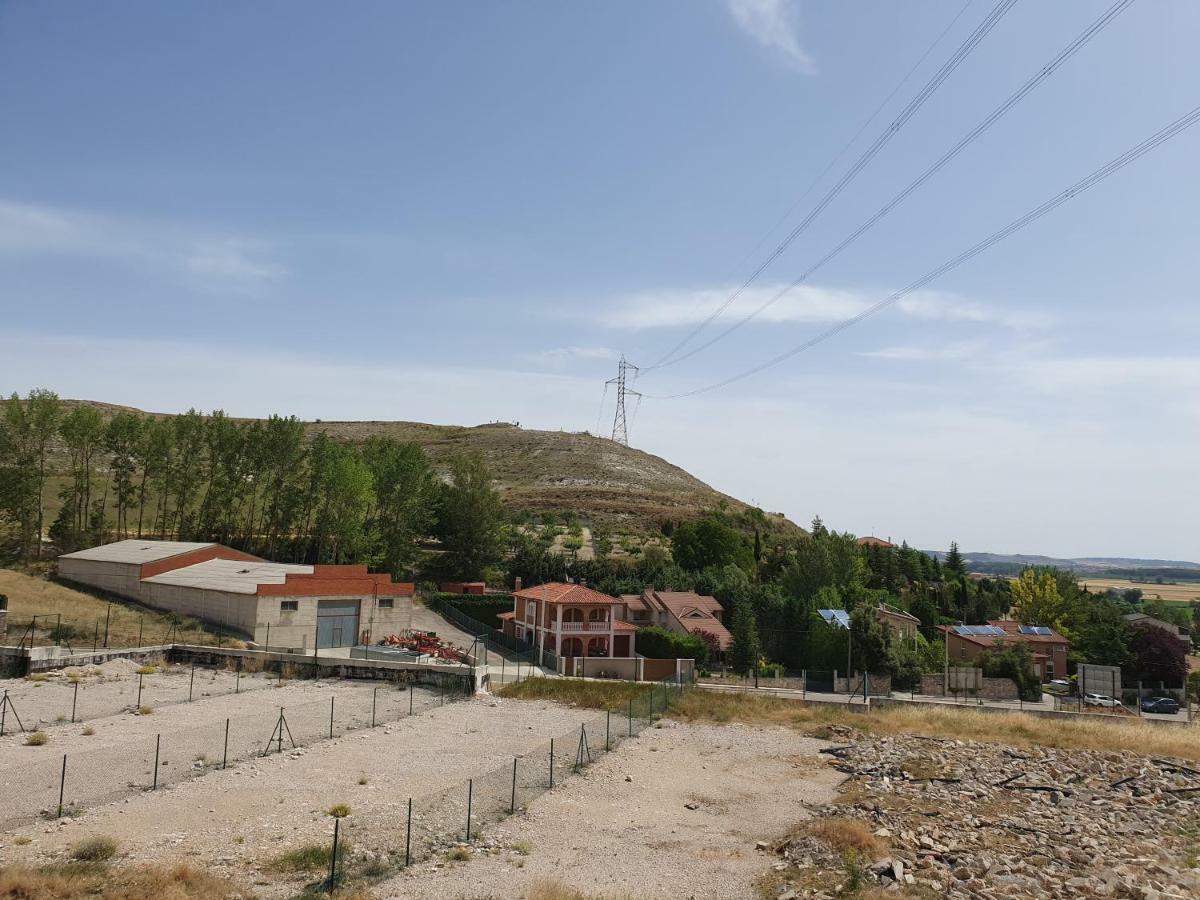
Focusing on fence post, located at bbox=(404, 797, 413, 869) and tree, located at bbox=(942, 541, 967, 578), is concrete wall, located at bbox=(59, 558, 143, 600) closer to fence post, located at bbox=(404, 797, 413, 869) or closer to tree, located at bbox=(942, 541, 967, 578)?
fence post, located at bbox=(404, 797, 413, 869)

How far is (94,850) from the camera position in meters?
18.9

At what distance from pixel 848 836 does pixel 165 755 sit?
2145 cm

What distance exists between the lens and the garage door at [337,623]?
52.5 meters

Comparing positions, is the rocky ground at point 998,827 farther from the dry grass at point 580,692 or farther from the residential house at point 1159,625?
the residential house at point 1159,625

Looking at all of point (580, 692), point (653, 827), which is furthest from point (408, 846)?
point (580, 692)

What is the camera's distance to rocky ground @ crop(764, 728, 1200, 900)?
20656 millimetres

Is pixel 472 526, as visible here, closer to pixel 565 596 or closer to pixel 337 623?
pixel 565 596

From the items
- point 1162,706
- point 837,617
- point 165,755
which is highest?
point 837,617

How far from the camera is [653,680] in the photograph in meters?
51.8

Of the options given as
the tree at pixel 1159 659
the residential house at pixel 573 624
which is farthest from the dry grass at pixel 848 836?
Answer: the tree at pixel 1159 659

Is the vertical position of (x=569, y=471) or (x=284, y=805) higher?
(x=569, y=471)

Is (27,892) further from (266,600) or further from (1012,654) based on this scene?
(1012,654)

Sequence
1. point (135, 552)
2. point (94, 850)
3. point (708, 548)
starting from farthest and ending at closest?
point (708, 548) → point (135, 552) → point (94, 850)

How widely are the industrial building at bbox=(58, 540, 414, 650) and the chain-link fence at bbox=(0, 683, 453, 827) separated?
13.2m
